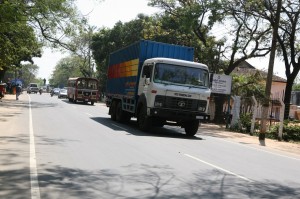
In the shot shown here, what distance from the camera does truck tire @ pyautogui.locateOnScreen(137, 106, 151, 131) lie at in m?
16.6

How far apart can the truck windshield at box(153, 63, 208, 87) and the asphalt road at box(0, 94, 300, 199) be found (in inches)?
139

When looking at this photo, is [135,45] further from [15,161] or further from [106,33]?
[106,33]

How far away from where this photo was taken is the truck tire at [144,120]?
54.5ft

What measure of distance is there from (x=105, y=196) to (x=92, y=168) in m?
2.18

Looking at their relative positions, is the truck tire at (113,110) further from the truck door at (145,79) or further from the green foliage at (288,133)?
the green foliage at (288,133)

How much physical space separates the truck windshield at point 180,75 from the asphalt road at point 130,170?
11.6 ft

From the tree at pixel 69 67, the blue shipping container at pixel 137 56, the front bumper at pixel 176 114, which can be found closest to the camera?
the front bumper at pixel 176 114

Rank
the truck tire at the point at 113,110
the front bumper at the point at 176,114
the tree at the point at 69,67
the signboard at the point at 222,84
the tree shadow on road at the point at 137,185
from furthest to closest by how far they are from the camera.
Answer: the tree at the point at 69,67, the signboard at the point at 222,84, the truck tire at the point at 113,110, the front bumper at the point at 176,114, the tree shadow on road at the point at 137,185

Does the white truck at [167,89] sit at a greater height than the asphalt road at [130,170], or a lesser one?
greater

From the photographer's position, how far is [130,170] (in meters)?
8.59

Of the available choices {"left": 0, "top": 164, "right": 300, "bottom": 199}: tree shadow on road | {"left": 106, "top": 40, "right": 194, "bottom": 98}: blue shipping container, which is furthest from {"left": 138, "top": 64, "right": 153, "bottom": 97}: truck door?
{"left": 0, "top": 164, "right": 300, "bottom": 199}: tree shadow on road

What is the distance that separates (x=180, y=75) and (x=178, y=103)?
1.11 meters

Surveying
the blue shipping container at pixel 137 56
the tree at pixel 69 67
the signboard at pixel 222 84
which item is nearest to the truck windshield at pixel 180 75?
the blue shipping container at pixel 137 56

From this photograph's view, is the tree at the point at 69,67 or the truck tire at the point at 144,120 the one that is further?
the tree at the point at 69,67
